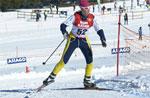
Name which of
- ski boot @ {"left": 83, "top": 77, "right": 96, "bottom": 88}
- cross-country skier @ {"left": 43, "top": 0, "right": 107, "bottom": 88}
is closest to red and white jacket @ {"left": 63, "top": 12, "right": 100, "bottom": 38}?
cross-country skier @ {"left": 43, "top": 0, "right": 107, "bottom": 88}

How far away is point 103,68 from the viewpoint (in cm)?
1536

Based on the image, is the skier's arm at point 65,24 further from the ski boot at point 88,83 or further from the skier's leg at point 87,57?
the ski boot at point 88,83

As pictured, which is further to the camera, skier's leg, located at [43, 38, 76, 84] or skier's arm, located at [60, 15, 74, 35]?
skier's leg, located at [43, 38, 76, 84]

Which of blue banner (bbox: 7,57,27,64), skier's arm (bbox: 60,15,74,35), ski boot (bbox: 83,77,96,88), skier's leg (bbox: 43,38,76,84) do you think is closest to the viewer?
skier's arm (bbox: 60,15,74,35)

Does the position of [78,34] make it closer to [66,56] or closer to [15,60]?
[66,56]

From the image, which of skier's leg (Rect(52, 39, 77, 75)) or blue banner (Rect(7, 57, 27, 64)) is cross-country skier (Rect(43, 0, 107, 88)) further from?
blue banner (Rect(7, 57, 27, 64))

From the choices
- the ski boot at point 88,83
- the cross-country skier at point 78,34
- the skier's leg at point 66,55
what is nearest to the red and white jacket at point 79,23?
the cross-country skier at point 78,34

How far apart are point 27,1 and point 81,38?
55984 mm

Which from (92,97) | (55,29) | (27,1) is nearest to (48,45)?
(55,29)

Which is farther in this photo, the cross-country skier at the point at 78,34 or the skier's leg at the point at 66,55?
the skier's leg at the point at 66,55

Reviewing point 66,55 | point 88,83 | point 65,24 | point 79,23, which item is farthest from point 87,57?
point 65,24

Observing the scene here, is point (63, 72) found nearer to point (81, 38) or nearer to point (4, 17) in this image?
point (81, 38)

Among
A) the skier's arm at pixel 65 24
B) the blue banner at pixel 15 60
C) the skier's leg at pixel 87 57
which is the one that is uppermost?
the skier's arm at pixel 65 24

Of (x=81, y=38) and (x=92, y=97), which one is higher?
(x=81, y=38)
